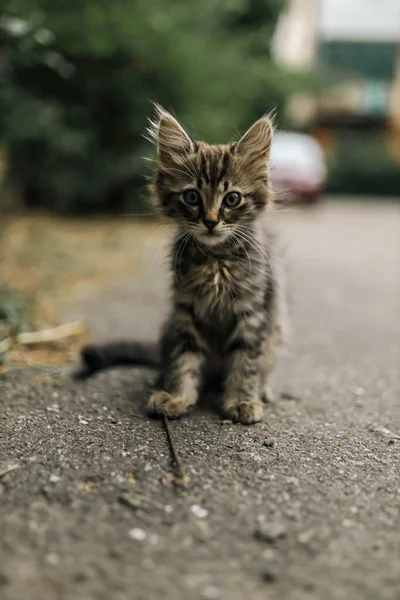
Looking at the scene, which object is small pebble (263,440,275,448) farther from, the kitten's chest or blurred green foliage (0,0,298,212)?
blurred green foliage (0,0,298,212)

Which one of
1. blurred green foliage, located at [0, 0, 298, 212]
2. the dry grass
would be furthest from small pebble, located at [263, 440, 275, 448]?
blurred green foliage, located at [0, 0, 298, 212]

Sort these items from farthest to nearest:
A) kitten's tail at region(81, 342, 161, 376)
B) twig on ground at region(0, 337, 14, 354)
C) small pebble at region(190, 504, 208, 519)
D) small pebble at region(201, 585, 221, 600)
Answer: twig on ground at region(0, 337, 14, 354) < kitten's tail at region(81, 342, 161, 376) < small pebble at region(190, 504, 208, 519) < small pebble at region(201, 585, 221, 600)

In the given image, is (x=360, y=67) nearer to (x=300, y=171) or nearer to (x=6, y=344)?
A: (x=300, y=171)

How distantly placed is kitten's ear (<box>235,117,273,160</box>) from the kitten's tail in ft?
4.47

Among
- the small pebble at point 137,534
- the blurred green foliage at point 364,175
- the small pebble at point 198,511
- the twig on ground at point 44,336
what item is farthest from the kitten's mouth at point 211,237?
the blurred green foliage at point 364,175

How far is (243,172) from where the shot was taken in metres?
2.96

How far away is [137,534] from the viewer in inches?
78.2

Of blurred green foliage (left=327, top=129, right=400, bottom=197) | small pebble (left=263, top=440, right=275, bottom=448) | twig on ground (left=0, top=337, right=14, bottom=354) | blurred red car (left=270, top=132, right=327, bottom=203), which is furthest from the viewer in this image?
blurred green foliage (left=327, top=129, right=400, bottom=197)

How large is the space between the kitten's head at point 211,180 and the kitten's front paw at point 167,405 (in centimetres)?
74

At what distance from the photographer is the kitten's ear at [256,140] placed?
297 cm

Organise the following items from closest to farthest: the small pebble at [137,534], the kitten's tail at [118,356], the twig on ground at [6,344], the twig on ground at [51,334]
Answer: the small pebble at [137,534] → the kitten's tail at [118,356] → the twig on ground at [6,344] → the twig on ground at [51,334]

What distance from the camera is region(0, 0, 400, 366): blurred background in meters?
5.54

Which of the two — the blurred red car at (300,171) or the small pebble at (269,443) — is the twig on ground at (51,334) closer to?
the small pebble at (269,443)

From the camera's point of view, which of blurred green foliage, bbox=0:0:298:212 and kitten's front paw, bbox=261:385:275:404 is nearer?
kitten's front paw, bbox=261:385:275:404
